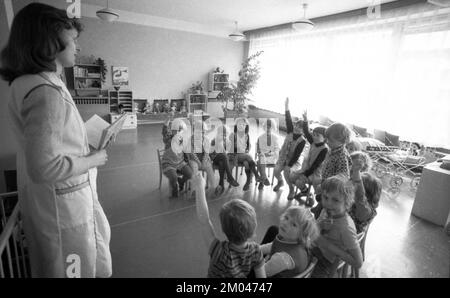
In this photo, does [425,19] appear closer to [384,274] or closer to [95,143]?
[384,274]

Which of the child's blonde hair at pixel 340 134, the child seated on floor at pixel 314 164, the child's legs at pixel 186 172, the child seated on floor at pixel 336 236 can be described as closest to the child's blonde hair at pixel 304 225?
the child seated on floor at pixel 336 236

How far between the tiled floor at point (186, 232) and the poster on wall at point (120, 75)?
4.07 m

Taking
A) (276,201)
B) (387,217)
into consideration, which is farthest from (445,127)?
(276,201)

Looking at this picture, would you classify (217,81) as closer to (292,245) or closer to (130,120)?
(130,120)

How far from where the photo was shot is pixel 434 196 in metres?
3.11

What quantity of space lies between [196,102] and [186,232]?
6674 mm

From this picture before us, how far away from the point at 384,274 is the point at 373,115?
3.91 m

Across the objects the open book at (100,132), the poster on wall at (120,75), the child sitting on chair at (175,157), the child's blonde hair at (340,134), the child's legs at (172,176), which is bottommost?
the child's legs at (172,176)

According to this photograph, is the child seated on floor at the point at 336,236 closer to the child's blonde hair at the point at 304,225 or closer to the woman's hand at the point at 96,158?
the child's blonde hair at the point at 304,225

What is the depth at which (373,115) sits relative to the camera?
532 centimetres

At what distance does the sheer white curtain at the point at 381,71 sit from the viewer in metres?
4.32

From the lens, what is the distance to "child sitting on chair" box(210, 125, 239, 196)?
368 centimetres

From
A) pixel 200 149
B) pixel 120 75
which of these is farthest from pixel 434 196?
pixel 120 75

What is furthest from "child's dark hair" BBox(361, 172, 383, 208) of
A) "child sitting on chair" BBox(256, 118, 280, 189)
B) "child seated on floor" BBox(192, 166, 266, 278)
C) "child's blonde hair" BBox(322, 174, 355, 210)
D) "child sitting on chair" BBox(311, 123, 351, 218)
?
"child sitting on chair" BBox(256, 118, 280, 189)
